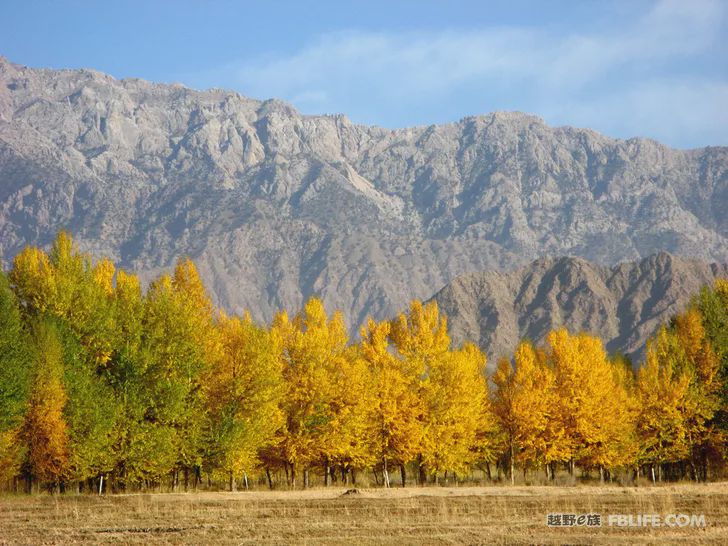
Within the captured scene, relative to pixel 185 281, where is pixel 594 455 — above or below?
below

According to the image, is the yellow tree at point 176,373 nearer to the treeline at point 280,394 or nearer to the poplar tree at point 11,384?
the treeline at point 280,394

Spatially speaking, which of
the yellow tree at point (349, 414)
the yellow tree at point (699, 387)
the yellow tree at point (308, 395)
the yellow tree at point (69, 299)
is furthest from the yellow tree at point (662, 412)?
the yellow tree at point (69, 299)

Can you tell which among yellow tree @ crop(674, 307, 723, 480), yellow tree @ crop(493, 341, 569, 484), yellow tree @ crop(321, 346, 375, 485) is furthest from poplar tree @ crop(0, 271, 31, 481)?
yellow tree @ crop(674, 307, 723, 480)

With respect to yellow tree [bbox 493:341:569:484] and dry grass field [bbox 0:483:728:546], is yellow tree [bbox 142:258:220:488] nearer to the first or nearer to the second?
dry grass field [bbox 0:483:728:546]

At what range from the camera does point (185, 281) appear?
2611 inches

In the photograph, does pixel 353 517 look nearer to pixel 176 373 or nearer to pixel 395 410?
pixel 176 373

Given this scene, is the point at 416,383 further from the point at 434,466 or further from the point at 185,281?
the point at 185,281

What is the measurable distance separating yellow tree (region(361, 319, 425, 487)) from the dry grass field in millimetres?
12801

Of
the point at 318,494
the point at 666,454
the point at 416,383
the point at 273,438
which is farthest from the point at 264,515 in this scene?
the point at 666,454

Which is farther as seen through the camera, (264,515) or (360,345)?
(360,345)

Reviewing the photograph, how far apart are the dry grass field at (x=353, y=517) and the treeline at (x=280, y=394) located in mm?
5898

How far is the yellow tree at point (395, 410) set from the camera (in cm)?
6334

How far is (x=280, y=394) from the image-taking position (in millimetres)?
59344

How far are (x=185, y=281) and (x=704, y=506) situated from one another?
39.4 m
